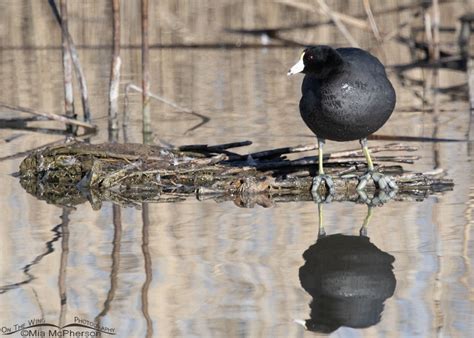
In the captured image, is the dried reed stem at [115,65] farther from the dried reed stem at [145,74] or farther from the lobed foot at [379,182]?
the lobed foot at [379,182]

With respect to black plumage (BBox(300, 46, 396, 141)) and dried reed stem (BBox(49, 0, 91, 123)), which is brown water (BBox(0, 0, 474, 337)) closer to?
dried reed stem (BBox(49, 0, 91, 123))

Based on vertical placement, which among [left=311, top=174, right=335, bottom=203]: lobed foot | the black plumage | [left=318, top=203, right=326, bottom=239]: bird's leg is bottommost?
[left=318, top=203, right=326, bottom=239]: bird's leg

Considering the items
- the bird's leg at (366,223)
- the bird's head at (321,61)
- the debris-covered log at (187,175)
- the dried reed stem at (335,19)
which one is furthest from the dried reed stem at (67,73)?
the bird's leg at (366,223)

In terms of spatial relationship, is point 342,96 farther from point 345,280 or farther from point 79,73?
point 79,73

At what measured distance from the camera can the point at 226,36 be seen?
13.6 m

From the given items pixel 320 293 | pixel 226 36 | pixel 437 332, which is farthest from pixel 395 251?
pixel 226 36

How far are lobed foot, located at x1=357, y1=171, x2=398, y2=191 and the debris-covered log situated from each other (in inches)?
1.7

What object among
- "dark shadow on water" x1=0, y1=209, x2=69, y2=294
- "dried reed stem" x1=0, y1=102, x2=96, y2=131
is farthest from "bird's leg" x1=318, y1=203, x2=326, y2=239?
"dried reed stem" x1=0, y1=102, x2=96, y2=131

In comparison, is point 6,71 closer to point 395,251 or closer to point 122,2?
point 122,2

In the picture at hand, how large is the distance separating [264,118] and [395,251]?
410 centimetres

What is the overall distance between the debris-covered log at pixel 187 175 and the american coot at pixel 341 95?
1.27 feet

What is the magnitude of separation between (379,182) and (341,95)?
587 millimetres

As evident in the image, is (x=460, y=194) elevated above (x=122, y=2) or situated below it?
below

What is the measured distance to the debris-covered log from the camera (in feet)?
19.9
